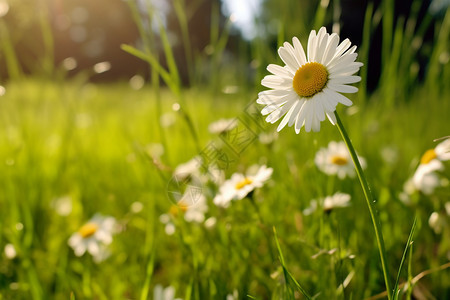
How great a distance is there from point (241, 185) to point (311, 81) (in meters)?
0.36

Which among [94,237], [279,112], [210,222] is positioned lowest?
[94,237]

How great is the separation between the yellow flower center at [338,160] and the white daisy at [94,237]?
567mm

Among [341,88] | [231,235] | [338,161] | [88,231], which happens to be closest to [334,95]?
[341,88]

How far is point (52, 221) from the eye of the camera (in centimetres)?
130

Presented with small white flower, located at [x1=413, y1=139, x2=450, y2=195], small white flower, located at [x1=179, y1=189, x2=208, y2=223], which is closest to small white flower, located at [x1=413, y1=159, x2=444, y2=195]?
small white flower, located at [x1=413, y1=139, x2=450, y2=195]

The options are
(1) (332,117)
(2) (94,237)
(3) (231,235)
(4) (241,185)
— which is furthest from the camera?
(2) (94,237)

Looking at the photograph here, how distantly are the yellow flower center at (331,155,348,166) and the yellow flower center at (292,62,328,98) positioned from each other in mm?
626

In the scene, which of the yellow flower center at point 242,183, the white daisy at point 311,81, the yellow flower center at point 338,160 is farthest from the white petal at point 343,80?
the yellow flower center at point 338,160

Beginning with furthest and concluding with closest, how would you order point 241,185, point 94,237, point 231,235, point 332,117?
point 94,237 < point 231,235 < point 241,185 < point 332,117

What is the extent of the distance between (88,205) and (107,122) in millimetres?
1821

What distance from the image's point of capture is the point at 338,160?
101cm

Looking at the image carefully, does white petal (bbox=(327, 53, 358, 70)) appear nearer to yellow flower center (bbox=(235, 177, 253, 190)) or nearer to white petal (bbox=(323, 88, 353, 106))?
white petal (bbox=(323, 88, 353, 106))

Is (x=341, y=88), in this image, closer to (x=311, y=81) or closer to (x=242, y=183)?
(x=311, y=81)

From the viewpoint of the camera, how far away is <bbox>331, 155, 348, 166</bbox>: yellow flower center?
997 millimetres
